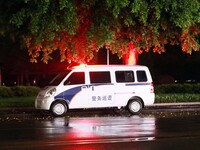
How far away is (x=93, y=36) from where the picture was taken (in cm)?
2480

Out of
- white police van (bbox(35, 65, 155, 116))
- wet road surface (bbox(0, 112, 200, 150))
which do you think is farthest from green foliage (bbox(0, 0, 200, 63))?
wet road surface (bbox(0, 112, 200, 150))

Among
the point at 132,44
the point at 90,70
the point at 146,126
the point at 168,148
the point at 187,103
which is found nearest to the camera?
the point at 168,148

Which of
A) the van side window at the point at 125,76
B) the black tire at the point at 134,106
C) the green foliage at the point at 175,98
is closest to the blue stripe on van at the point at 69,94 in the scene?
the van side window at the point at 125,76

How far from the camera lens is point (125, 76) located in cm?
2417

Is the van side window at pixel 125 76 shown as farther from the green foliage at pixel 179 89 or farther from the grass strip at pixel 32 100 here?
the green foliage at pixel 179 89

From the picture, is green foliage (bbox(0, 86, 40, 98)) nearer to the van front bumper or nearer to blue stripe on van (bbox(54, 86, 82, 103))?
the van front bumper

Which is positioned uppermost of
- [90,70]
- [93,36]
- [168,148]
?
[93,36]

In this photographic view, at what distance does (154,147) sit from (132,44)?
16384 millimetres

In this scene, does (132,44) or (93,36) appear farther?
(132,44)

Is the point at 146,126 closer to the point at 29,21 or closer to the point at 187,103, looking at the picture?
the point at 29,21

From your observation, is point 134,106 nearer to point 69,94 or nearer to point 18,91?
point 69,94

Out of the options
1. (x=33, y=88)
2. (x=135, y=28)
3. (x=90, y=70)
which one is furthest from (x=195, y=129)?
(x=33, y=88)

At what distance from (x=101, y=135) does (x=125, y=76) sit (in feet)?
30.7

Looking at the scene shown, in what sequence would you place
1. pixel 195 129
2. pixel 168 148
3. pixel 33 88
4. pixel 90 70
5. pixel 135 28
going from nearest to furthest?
pixel 168 148
pixel 195 129
pixel 90 70
pixel 135 28
pixel 33 88
